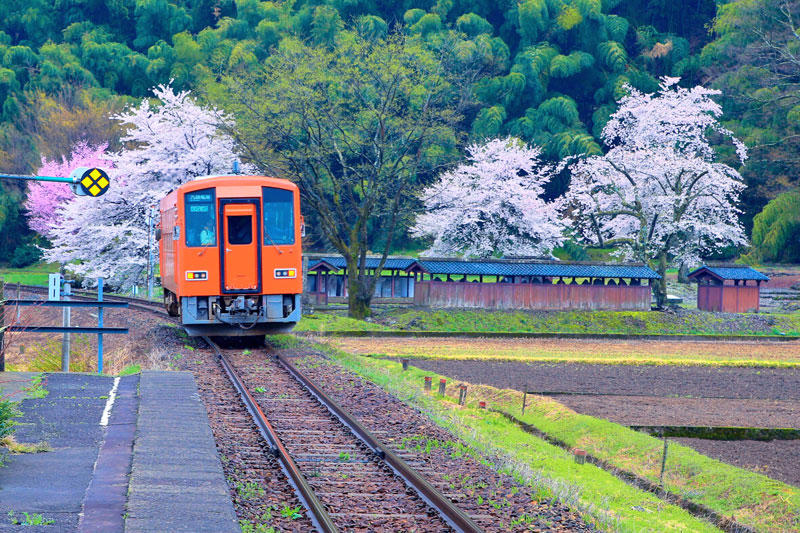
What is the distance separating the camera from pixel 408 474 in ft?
28.0

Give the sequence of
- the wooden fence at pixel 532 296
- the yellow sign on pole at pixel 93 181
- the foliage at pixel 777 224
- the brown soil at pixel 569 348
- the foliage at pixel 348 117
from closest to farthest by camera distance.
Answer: the yellow sign on pole at pixel 93 181
the brown soil at pixel 569 348
the foliage at pixel 348 117
the wooden fence at pixel 532 296
the foliage at pixel 777 224

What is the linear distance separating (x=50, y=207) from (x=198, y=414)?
51277 mm

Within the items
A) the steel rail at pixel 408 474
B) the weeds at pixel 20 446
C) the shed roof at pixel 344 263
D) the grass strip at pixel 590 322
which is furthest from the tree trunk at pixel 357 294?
the weeds at pixel 20 446

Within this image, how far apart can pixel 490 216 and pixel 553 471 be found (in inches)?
1389

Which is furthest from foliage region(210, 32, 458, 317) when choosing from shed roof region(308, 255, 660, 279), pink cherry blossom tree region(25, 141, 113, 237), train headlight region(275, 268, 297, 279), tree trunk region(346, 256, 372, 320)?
pink cherry blossom tree region(25, 141, 113, 237)

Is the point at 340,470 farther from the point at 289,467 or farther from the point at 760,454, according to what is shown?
the point at 760,454

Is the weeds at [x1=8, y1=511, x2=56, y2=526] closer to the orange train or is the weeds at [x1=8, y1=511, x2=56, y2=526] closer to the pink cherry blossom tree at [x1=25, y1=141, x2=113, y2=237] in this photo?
the orange train

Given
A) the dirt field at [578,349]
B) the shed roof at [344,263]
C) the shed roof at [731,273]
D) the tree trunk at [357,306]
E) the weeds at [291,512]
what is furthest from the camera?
the shed roof at [731,273]

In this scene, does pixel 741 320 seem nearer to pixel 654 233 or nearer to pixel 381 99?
pixel 654 233

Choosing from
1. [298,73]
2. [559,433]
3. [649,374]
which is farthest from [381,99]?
[559,433]

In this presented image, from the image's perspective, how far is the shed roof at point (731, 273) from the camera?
4169 cm

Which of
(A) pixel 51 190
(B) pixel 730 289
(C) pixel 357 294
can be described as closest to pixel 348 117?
(C) pixel 357 294

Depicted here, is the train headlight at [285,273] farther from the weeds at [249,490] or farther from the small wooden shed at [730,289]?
the small wooden shed at [730,289]

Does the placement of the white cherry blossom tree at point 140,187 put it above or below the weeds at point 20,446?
above
